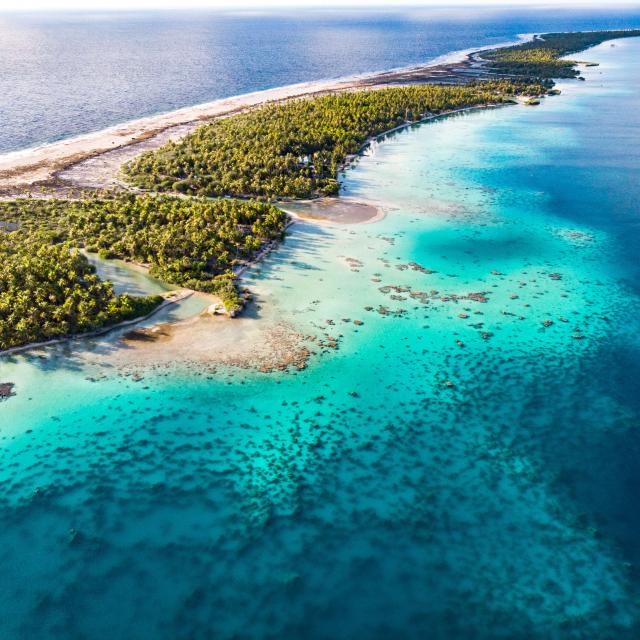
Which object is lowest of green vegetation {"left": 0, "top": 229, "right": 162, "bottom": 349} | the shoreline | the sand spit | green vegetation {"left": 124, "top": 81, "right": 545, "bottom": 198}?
the sand spit

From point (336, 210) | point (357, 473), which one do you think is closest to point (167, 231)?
point (336, 210)

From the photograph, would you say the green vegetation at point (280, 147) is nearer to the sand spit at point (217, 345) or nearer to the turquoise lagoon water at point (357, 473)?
the turquoise lagoon water at point (357, 473)

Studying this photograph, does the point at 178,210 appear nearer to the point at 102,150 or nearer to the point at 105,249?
the point at 105,249

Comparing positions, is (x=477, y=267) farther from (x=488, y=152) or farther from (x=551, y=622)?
A: (x=488, y=152)

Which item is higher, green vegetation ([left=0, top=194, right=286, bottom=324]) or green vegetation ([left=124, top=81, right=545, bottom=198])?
green vegetation ([left=124, top=81, right=545, bottom=198])

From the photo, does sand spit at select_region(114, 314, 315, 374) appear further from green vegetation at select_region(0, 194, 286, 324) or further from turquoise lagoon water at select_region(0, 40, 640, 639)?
green vegetation at select_region(0, 194, 286, 324)

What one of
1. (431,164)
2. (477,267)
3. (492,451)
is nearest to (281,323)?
(492,451)

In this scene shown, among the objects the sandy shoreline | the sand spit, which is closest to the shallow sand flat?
the sand spit
